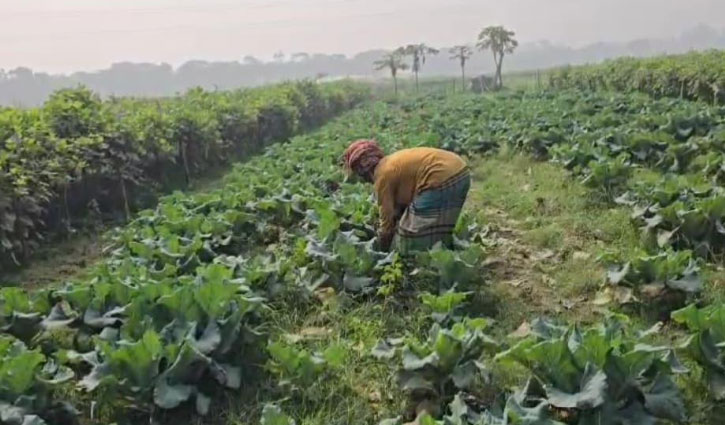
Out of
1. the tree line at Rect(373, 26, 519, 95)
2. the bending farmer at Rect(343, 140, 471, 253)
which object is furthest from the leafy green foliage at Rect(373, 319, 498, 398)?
the tree line at Rect(373, 26, 519, 95)

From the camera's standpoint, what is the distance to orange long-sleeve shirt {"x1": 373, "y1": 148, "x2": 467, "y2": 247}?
5.20 meters

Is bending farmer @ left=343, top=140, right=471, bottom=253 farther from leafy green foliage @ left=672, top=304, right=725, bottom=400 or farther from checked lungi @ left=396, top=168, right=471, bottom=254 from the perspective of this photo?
leafy green foliage @ left=672, top=304, right=725, bottom=400

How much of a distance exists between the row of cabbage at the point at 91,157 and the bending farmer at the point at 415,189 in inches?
154

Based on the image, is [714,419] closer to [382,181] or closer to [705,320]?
[705,320]

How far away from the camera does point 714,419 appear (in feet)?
11.0

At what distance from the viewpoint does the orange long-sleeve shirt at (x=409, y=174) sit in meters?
5.20

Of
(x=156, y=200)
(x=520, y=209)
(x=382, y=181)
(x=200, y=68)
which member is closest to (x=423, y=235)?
(x=382, y=181)

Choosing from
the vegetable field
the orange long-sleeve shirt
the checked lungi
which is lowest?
the vegetable field

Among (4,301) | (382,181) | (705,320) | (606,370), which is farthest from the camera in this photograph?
(382,181)

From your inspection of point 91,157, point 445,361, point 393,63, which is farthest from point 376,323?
point 393,63

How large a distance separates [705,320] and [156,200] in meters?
8.81

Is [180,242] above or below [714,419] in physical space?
above

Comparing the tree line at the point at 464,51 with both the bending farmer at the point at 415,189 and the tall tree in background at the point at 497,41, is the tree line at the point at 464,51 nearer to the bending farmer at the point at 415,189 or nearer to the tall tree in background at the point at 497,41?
the tall tree in background at the point at 497,41

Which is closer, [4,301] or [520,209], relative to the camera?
[4,301]
